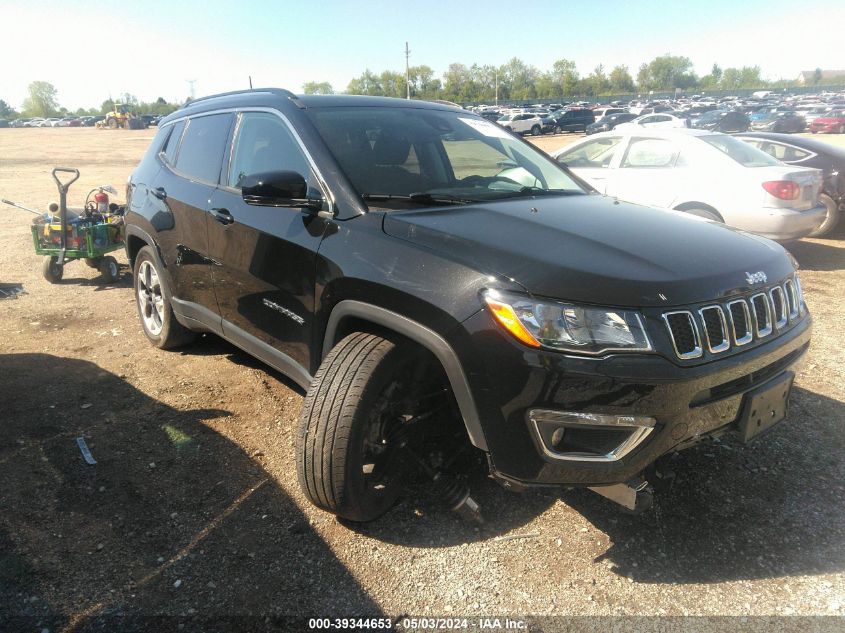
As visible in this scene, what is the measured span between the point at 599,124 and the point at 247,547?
134 feet

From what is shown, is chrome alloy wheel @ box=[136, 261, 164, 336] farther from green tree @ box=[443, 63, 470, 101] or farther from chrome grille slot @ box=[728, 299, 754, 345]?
green tree @ box=[443, 63, 470, 101]

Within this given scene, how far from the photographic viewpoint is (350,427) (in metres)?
2.49

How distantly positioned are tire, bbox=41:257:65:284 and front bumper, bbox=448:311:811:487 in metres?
6.68

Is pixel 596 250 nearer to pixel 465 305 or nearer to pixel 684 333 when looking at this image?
pixel 684 333

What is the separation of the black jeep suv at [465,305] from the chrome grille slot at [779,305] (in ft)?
0.08

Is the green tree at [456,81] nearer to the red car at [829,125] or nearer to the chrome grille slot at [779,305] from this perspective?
the red car at [829,125]

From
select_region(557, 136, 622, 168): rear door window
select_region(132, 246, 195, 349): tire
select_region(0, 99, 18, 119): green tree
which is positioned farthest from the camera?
select_region(0, 99, 18, 119): green tree

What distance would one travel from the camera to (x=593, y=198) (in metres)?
3.47

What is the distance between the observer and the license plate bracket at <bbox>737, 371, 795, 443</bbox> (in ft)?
7.85

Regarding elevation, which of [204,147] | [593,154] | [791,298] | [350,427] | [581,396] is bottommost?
[350,427]

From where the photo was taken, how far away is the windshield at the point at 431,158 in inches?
120

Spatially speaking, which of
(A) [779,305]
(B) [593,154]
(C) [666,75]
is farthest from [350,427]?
(C) [666,75]

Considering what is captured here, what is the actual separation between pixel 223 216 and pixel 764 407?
9.35 feet

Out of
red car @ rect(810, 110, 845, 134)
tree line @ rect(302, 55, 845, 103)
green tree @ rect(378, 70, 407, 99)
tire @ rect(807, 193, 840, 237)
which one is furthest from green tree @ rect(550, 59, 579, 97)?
tire @ rect(807, 193, 840, 237)
